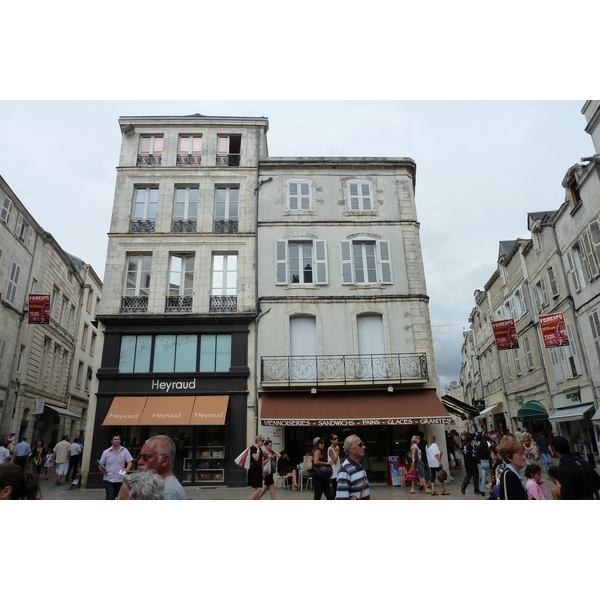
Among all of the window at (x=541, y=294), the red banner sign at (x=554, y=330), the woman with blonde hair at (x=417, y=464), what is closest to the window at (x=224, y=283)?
the woman with blonde hair at (x=417, y=464)

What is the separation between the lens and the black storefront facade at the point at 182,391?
1338 centimetres

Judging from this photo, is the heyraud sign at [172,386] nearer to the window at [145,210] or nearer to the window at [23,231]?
the window at [145,210]

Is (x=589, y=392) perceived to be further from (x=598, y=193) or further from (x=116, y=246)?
(x=116, y=246)

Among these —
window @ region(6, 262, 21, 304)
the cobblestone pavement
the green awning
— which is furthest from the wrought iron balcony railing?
the green awning

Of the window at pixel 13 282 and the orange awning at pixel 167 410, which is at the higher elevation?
the window at pixel 13 282

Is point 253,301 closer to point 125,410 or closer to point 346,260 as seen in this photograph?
point 346,260

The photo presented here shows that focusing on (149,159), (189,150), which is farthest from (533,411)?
(149,159)

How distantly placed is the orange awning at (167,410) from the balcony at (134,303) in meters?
3.04

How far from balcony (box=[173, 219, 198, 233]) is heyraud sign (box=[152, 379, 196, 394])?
564 centimetres

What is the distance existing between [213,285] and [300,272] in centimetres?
319

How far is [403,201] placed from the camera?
54.1ft

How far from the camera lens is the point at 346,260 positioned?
15602 mm

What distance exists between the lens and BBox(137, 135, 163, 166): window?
1695cm

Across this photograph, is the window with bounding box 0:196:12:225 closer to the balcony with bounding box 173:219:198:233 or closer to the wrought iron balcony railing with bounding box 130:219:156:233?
the wrought iron balcony railing with bounding box 130:219:156:233
